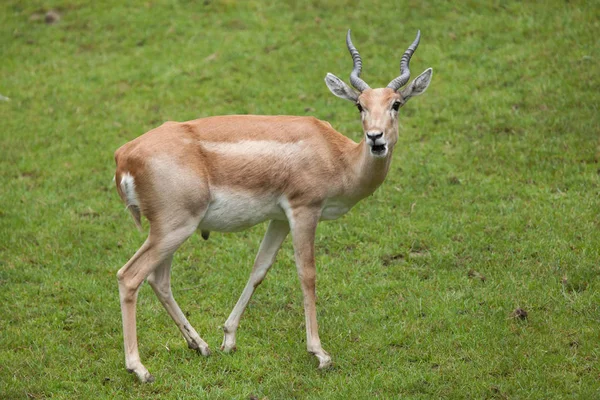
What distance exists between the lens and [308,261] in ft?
25.1

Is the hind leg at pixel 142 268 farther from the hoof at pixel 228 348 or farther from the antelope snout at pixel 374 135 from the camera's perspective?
the antelope snout at pixel 374 135

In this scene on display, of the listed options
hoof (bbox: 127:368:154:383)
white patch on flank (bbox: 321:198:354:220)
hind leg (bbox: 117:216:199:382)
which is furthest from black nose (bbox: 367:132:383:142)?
hoof (bbox: 127:368:154:383)

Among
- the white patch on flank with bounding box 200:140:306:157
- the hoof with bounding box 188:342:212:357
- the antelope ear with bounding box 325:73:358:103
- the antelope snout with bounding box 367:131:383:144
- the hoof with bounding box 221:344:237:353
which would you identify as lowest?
the hoof with bounding box 221:344:237:353

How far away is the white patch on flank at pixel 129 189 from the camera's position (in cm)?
731

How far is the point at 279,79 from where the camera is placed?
1430 centimetres

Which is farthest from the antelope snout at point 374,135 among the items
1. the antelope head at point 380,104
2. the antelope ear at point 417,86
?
the antelope ear at point 417,86

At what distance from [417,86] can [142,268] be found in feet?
10.2

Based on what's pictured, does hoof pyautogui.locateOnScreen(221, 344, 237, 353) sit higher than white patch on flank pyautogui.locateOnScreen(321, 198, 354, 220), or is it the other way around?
white patch on flank pyautogui.locateOnScreen(321, 198, 354, 220)

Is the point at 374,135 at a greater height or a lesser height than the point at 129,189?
greater

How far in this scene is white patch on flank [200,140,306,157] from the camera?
754cm

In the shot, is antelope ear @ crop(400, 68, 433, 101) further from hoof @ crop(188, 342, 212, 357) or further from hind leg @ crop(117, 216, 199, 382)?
hoof @ crop(188, 342, 212, 357)

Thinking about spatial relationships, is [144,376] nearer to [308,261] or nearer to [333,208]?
[308,261]

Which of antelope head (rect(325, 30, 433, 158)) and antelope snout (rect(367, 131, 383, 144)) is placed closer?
antelope snout (rect(367, 131, 383, 144))

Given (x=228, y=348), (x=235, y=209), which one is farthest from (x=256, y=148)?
(x=228, y=348)
